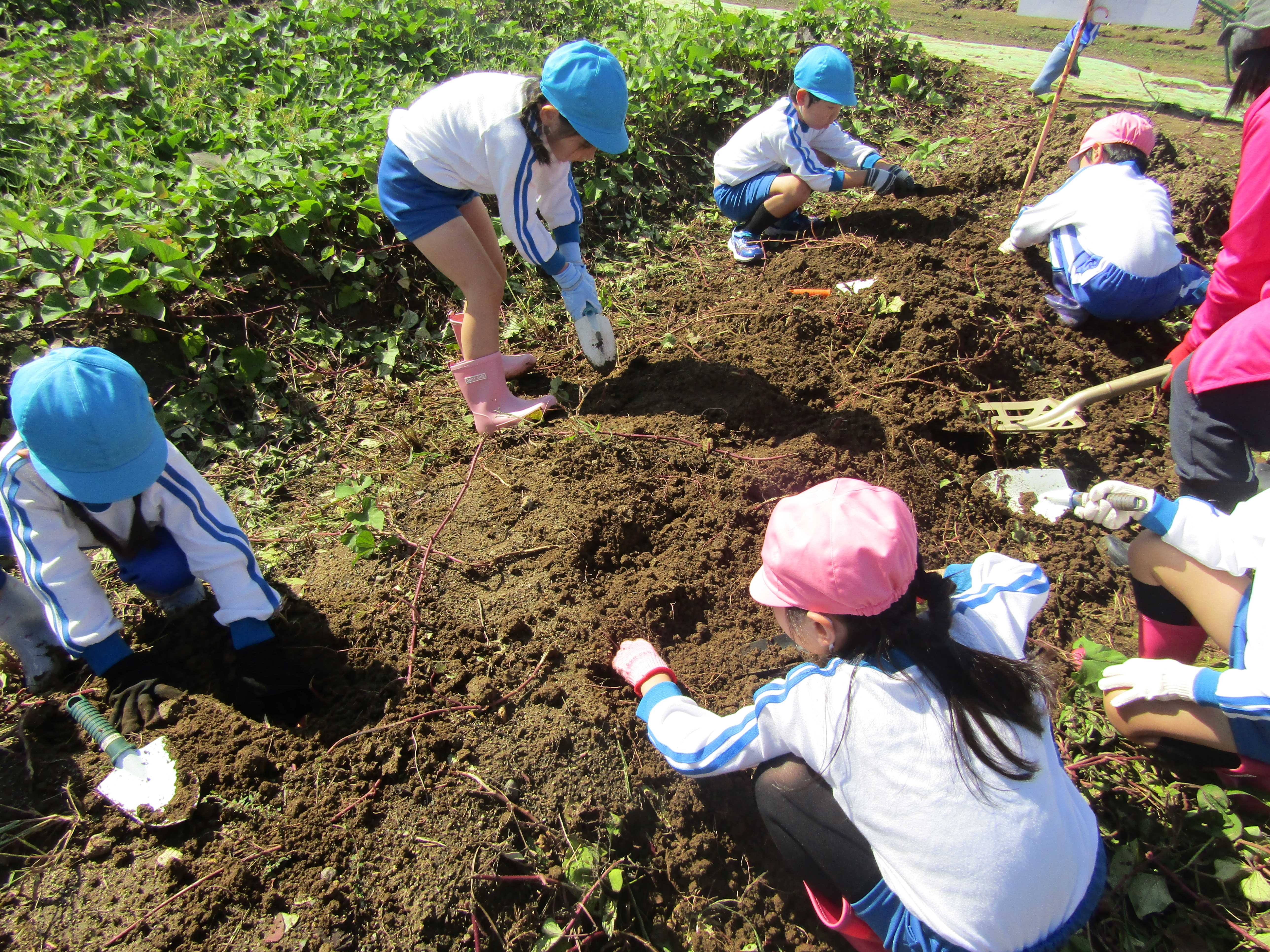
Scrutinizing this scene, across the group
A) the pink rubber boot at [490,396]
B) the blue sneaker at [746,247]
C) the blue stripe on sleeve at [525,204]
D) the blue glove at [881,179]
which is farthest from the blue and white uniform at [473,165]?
the blue glove at [881,179]

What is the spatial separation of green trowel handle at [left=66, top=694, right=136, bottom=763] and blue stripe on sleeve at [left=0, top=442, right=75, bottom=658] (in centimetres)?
13

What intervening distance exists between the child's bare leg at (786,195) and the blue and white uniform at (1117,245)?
105 cm

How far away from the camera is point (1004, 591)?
59.0 inches

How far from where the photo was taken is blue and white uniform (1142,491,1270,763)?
59.2 inches

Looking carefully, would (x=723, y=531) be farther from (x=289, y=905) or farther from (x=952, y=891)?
(x=289, y=905)

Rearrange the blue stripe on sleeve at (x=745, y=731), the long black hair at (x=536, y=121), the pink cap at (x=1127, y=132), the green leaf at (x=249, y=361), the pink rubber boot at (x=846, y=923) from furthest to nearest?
the pink cap at (x=1127, y=132)
the green leaf at (x=249, y=361)
the long black hair at (x=536, y=121)
the pink rubber boot at (x=846, y=923)
the blue stripe on sleeve at (x=745, y=731)

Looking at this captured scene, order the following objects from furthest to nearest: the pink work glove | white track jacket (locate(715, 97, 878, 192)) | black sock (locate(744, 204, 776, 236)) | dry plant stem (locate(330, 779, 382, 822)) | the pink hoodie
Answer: black sock (locate(744, 204, 776, 236)), white track jacket (locate(715, 97, 878, 192)), the pink hoodie, the pink work glove, dry plant stem (locate(330, 779, 382, 822))

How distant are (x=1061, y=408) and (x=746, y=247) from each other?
1.73 m

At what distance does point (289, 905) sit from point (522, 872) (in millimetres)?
525

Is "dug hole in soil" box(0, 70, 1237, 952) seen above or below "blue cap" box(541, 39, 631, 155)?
below

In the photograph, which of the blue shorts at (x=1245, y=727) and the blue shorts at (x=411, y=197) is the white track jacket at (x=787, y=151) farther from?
the blue shorts at (x=1245, y=727)

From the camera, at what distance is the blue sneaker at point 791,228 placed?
3.82 metres

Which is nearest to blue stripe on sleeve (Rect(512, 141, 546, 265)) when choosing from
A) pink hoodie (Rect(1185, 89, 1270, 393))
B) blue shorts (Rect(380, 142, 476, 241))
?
blue shorts (Rect(380, 142, 476, 241))

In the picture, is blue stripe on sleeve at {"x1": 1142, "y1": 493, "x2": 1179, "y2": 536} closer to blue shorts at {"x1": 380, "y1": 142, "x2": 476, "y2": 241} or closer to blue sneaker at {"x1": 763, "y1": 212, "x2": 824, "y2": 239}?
blue shorts at {"x1": 380, "y1": 142, "x2": 476, "y2": 241}
